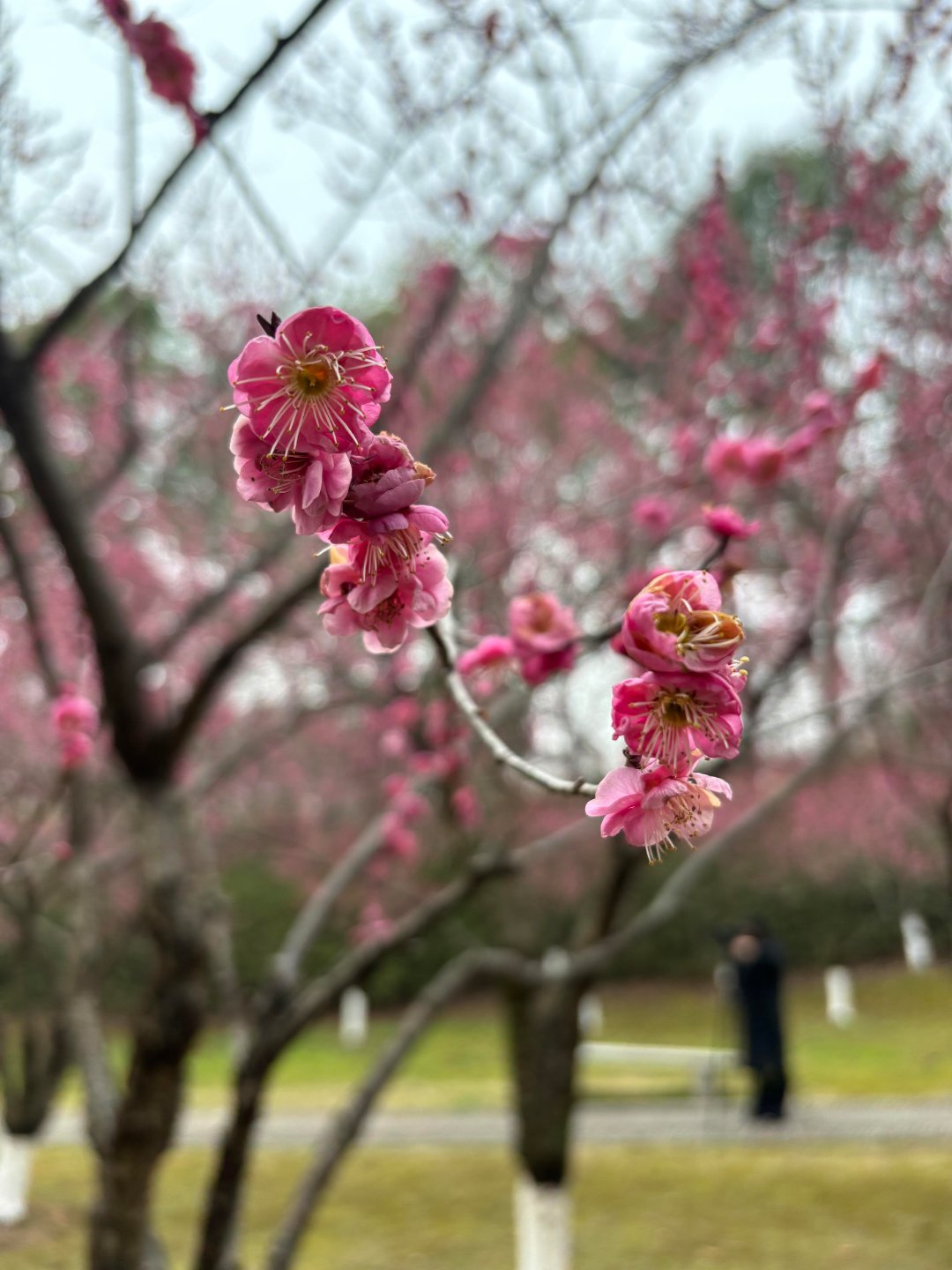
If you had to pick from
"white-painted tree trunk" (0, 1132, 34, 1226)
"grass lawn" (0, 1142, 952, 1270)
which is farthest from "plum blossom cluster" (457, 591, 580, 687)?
"white-painted tree trunk" (0, 1132, 34, 1226)

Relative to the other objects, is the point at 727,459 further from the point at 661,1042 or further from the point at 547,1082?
the point at 661,1042

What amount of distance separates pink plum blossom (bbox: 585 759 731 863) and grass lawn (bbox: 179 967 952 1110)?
903 centimetres

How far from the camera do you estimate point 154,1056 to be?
9.61 feet

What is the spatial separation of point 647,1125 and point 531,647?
799 centimetres

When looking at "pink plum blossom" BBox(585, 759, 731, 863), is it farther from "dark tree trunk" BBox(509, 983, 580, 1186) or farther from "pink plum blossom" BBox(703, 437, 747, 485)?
"dark tree trunk" BBox(509, 983, 580, 1186)

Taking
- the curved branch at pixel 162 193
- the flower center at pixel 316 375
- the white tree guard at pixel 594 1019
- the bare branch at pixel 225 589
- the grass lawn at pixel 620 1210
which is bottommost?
the grass lawn at pixel 620 1210

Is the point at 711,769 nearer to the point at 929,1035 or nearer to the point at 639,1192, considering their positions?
the point at 639,1192

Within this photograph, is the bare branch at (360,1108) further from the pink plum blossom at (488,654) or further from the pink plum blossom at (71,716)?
the pink plum blossom at (488,654)

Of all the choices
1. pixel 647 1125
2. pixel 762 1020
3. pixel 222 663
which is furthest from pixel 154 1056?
pixel 647 1125

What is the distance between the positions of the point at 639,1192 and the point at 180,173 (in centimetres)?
629

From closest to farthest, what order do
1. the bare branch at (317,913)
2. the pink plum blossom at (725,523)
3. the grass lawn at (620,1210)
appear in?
the pink plum blossom at (725,523) → the bare branch at (317,913) → the grass lawn at (620,1210)

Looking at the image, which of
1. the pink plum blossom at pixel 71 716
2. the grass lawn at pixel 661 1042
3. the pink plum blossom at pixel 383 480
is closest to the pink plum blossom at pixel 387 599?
the pink plum blossom at pixel 383 480

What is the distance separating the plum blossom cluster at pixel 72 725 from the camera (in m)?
2.79

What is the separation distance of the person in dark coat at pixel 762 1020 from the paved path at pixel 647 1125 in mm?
215
